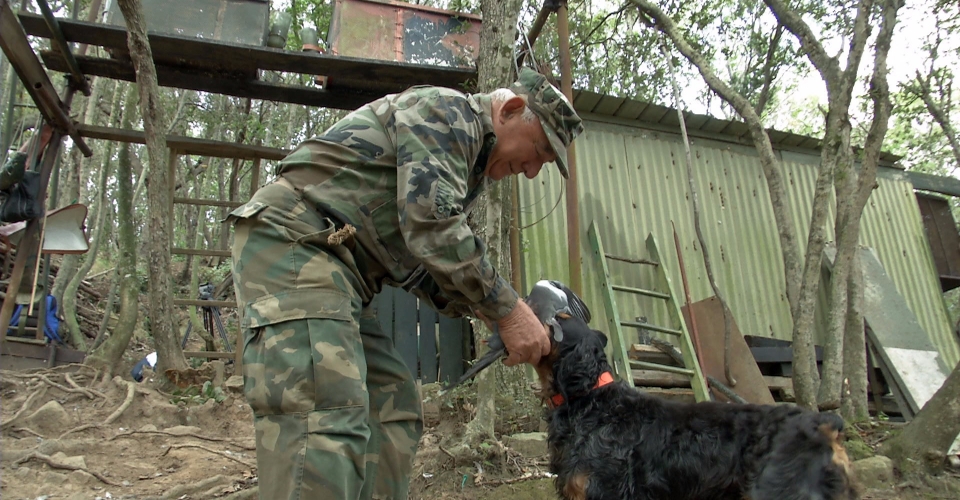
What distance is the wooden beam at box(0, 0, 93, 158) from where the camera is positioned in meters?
5.00

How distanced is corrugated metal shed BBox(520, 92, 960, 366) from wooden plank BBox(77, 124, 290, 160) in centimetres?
303

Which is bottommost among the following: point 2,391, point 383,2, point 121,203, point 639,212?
point 2,391

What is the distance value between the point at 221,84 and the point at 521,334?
5646mm

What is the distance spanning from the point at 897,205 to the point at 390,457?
10.2 m

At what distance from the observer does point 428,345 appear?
7.28 metres

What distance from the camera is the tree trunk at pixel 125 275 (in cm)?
676

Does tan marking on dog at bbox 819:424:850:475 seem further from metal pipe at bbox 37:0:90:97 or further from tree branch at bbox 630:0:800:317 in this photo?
metal pipe at bbox 37:0:90:97

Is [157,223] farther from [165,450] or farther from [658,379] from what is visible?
[658,379]

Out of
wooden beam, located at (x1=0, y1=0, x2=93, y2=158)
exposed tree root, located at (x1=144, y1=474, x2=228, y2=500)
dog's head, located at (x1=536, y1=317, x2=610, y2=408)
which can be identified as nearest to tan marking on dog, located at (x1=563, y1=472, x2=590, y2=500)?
dog's head, located at (x1=536, y1=317, x2=610, y2=408)

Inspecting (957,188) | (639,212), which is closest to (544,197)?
(639,212)

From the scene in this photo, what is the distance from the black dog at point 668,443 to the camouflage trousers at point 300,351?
114 cm

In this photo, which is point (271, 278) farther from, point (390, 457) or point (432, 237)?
point (390, 457)

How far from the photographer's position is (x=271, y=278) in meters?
2.19

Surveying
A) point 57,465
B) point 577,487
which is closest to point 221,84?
point 57,465
